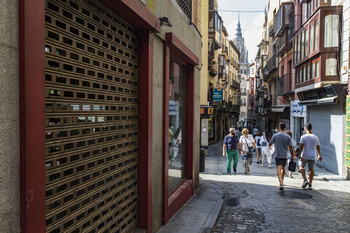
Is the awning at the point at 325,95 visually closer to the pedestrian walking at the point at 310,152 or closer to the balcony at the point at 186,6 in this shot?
the pedestrian walking at the point at 310,152

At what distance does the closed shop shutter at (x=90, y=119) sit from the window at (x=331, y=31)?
1088 centimetres

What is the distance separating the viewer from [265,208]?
22.7 ft

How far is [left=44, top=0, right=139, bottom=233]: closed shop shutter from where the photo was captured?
260cm

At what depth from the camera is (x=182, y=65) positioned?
7.57 meters

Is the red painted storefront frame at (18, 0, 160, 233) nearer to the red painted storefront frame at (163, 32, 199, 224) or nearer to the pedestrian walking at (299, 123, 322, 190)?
the red painted storefront frame at (163, 32, 199, 224)

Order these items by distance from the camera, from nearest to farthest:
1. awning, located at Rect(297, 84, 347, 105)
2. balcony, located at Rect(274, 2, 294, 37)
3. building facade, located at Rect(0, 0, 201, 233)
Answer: building facade, located at Rect(0, 0, 201, 233), awning, located at Rect(297, 84, 347, 105), balcony, located at Rect(274, 2, 294, 37)

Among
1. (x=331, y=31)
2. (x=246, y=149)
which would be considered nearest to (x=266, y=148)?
(x=246, y=149)

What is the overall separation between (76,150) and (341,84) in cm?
1137

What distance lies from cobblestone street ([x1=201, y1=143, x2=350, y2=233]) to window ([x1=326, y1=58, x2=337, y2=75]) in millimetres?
4997

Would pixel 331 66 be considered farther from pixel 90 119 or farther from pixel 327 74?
pixel 90 119

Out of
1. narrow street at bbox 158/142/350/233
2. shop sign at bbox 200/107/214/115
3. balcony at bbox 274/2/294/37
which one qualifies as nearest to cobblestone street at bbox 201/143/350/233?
narrow street at bbox 158/142/350/233

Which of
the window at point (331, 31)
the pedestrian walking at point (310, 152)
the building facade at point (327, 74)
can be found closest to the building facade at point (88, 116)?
the pedestrian walking at point (310, 152)

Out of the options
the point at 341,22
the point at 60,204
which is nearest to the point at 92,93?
the point at 60,204

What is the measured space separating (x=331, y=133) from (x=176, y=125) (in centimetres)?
871
